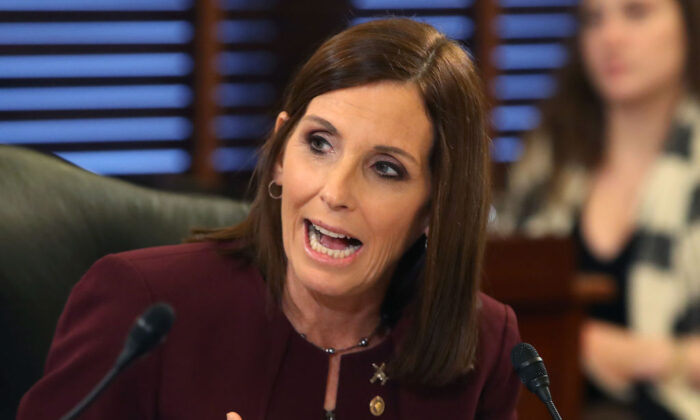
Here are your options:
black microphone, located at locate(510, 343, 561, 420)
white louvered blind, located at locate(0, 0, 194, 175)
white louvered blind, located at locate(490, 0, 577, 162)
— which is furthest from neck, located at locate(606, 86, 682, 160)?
black microphone, located at locate(510, 343, 561, 420)

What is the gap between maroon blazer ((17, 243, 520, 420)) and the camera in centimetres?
159

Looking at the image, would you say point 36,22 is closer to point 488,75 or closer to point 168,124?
point 168,124

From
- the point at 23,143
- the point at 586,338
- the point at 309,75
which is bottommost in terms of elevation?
the point at 586,338

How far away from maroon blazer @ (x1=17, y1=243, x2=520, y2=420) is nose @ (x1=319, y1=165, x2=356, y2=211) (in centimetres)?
23

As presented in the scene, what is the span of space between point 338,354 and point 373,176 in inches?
12.5

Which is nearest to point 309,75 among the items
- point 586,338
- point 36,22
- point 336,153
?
point 336,153

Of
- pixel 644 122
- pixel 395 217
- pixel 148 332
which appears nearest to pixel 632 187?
pixel 644 122

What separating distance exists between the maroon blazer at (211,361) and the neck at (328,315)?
32mm

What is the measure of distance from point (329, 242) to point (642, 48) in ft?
7.62

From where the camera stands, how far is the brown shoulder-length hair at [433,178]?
164 cm

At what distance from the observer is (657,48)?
370cm

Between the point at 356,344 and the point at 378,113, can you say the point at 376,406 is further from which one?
the point at 378,113

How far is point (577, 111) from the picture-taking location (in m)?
3.84

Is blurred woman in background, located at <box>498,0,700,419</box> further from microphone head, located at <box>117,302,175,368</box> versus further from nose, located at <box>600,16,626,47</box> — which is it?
microphone head, located at <box>117,302,175,368</box>
